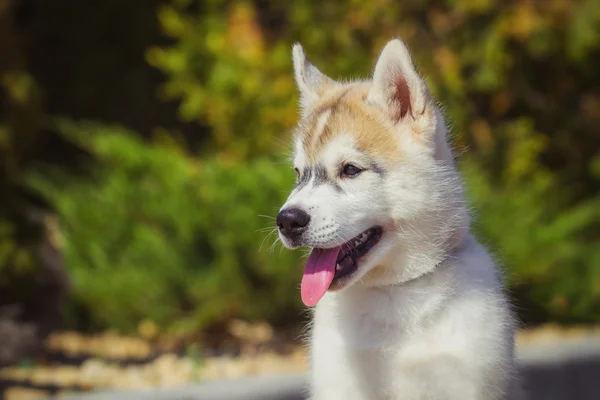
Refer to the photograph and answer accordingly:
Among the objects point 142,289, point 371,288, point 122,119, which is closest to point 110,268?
point 142,289

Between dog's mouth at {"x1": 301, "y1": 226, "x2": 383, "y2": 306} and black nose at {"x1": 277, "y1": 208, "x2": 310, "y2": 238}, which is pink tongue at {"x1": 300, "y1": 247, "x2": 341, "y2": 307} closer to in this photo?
dog's mouth at {"x1": 301, "y1": 226, "x2": 383, "y2": 306}

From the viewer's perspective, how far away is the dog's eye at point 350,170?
3799 mm

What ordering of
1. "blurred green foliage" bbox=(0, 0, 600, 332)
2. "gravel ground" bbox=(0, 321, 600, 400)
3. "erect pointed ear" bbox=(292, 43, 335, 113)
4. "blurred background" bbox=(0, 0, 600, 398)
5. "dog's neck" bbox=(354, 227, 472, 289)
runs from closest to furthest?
"dog's neck" bbox=(354, 227, 472, 289) < "erect pointed ear" bbox=(292, 43, 335, 113) < "gravel ground" bbox=(0, 321, 600, 400) < "blurred background" bbox=(0, 0, 600, 398) < "blurred green foliage" bbox=(0, 0, 600, 332)

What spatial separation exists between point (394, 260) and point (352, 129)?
0.55 m

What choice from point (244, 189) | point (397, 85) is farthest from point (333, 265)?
point (244, 189)

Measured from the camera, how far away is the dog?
3586mm

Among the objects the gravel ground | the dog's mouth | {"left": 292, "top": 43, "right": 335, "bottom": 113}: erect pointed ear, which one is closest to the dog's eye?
the dog's mouth

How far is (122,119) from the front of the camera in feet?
49.0

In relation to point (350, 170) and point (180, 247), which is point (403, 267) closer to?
point (350, 170)

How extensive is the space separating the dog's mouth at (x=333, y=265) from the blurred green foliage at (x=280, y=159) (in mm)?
3713

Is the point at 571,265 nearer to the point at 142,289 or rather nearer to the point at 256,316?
the point at 256,316

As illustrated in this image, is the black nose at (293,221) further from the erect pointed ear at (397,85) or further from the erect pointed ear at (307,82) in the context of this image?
the erect pointed ear at (307,82)

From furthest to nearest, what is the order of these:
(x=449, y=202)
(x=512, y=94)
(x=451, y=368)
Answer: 1. (x=512, y=94)
2. (x=449, y=202)
3. (x=451, y=368)

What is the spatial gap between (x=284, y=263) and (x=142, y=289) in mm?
1158
